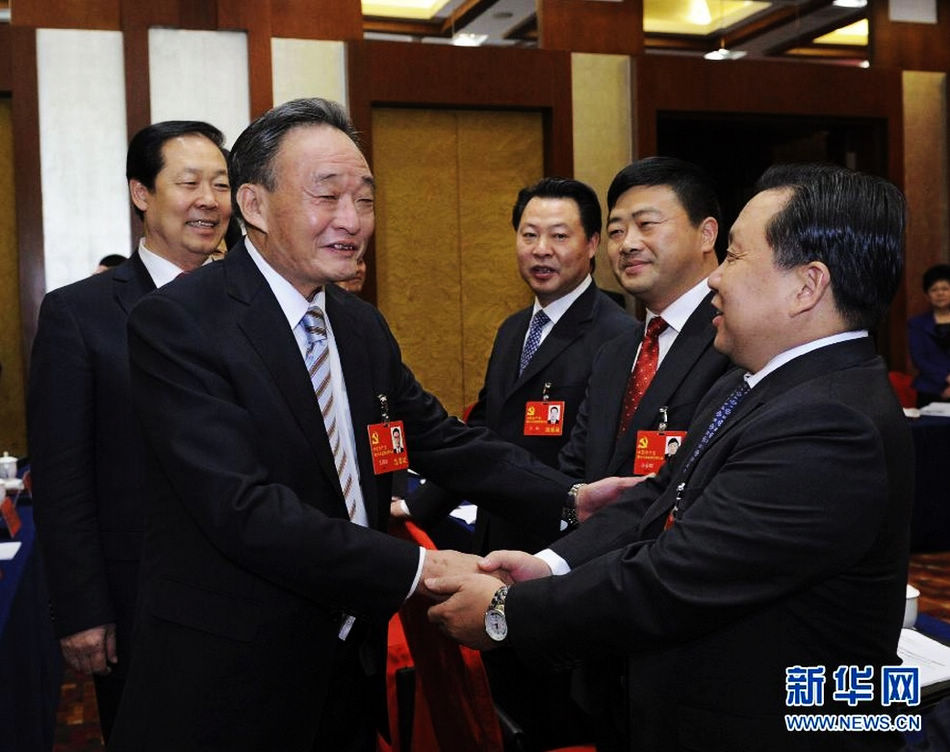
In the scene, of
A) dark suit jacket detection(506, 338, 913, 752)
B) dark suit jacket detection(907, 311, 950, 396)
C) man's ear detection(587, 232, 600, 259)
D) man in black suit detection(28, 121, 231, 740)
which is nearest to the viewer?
dark suit jacket detection(506, 338, 913, 752)

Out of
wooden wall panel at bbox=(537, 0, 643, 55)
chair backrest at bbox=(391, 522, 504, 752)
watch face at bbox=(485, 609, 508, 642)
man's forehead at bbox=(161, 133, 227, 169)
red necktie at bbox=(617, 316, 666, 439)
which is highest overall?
wooden wall panel at bbox=(537, 0, 643, 55)

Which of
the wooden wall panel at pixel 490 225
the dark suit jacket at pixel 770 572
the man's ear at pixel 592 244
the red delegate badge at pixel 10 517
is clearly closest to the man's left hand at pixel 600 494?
the dark suit jacket at pixel 770 572

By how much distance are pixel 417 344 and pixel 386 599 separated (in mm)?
5369

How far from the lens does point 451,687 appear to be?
193 cm

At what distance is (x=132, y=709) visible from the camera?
5.12ft

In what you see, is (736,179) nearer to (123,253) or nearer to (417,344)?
(417,344)

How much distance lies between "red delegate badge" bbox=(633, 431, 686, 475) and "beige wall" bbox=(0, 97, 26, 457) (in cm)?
513

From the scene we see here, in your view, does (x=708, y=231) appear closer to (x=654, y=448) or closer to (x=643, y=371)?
(x=643, y=371)

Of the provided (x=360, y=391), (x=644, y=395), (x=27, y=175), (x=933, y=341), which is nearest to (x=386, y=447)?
(x=360, y=391)

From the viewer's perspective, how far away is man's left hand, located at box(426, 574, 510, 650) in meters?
1.74

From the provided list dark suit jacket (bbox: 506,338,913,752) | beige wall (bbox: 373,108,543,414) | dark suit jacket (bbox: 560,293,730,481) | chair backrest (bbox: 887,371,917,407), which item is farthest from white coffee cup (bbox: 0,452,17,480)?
chair backrest (bbox: 887,371,917,407)

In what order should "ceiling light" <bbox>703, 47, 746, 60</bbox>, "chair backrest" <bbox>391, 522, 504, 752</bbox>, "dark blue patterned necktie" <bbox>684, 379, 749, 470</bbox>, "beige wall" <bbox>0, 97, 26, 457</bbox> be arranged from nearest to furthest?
"dark blue patterned necktie" <bbox>684, 379, 749, 470</bbox> < "chair backrest" <bbox>391, 522, 504, 752</bbox> < "beige wall" <bbox>0, 97, 26, 457</bbox> < "ceiling light" <bbox>703, 47, 746, 60</bbox>

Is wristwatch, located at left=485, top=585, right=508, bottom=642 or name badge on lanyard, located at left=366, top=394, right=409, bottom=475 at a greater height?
name badge on lanyard, located at left=366, top=394, right=409, bottom=475

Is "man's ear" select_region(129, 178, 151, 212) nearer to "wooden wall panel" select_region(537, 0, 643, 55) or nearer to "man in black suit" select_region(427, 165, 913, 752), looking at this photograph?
"man in black suit" select_region(427, 165, 913, 752)
